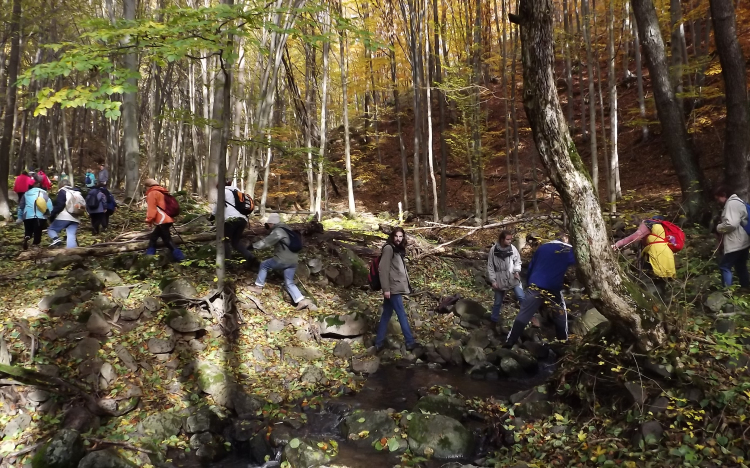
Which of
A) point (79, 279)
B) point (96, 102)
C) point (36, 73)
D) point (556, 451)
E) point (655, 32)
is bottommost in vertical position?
point (556, 451)

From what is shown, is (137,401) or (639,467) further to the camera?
(137,401)

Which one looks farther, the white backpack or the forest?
the white backpack

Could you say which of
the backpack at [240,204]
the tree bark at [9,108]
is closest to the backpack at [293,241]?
the backpack at [240,204]

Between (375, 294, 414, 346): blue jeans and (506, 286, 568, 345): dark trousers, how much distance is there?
1.73 m

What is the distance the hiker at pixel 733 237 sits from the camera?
6.44 m

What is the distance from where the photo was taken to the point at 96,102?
473 cm

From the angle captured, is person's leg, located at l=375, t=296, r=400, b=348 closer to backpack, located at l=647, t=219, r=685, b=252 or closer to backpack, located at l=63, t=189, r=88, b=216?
backpack, located at l=647, t=219, r=685, b=252

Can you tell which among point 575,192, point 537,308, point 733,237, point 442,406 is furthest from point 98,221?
point 733,237

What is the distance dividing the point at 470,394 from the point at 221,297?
434cm

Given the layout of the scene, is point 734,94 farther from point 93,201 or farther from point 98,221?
point 98,221

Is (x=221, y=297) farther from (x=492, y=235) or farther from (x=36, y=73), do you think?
(x=492, y=235)

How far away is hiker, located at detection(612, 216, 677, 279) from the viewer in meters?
5.72

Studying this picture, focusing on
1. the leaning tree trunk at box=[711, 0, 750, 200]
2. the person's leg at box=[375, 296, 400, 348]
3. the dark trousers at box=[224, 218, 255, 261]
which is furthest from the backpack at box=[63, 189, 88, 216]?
the leaning tree trunk at box=[711, 0, 750, 200]

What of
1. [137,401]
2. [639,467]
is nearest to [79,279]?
[137,401]
